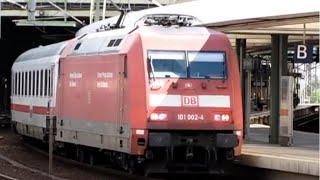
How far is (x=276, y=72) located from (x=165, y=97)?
7.56 metres

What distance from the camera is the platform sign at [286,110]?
19266 mm

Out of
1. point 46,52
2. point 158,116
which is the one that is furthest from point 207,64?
point 46,52

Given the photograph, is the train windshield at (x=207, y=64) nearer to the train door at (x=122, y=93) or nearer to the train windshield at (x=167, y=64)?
the train windshield at (x=167, y=64)

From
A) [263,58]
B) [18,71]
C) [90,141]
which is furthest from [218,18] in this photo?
[263,58]

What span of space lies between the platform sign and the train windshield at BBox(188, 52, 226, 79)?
19.0 ft

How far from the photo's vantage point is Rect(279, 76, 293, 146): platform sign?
19266mm

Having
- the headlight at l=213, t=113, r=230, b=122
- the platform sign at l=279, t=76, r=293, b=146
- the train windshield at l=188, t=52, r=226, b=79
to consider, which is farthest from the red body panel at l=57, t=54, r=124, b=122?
the platform sign at l=279, t=76, r=293, b=146

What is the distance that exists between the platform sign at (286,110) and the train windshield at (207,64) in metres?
5.79

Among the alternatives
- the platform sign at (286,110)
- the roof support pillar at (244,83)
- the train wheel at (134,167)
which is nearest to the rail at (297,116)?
the roof support pillar at (244,83)

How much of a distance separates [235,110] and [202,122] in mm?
731

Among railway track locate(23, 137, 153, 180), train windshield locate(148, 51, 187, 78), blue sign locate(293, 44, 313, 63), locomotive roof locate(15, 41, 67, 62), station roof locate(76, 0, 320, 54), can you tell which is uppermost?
station roof locate(76, 0, 320, 54)

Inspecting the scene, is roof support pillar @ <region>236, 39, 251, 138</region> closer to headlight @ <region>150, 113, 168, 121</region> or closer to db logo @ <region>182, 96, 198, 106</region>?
db logo @ <region>182, 96, 198, 106</region>

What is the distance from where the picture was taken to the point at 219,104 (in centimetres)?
1380

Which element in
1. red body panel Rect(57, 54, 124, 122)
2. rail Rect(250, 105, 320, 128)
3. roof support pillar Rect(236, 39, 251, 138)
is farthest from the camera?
rail Rect(250, 105, 320, 128)
